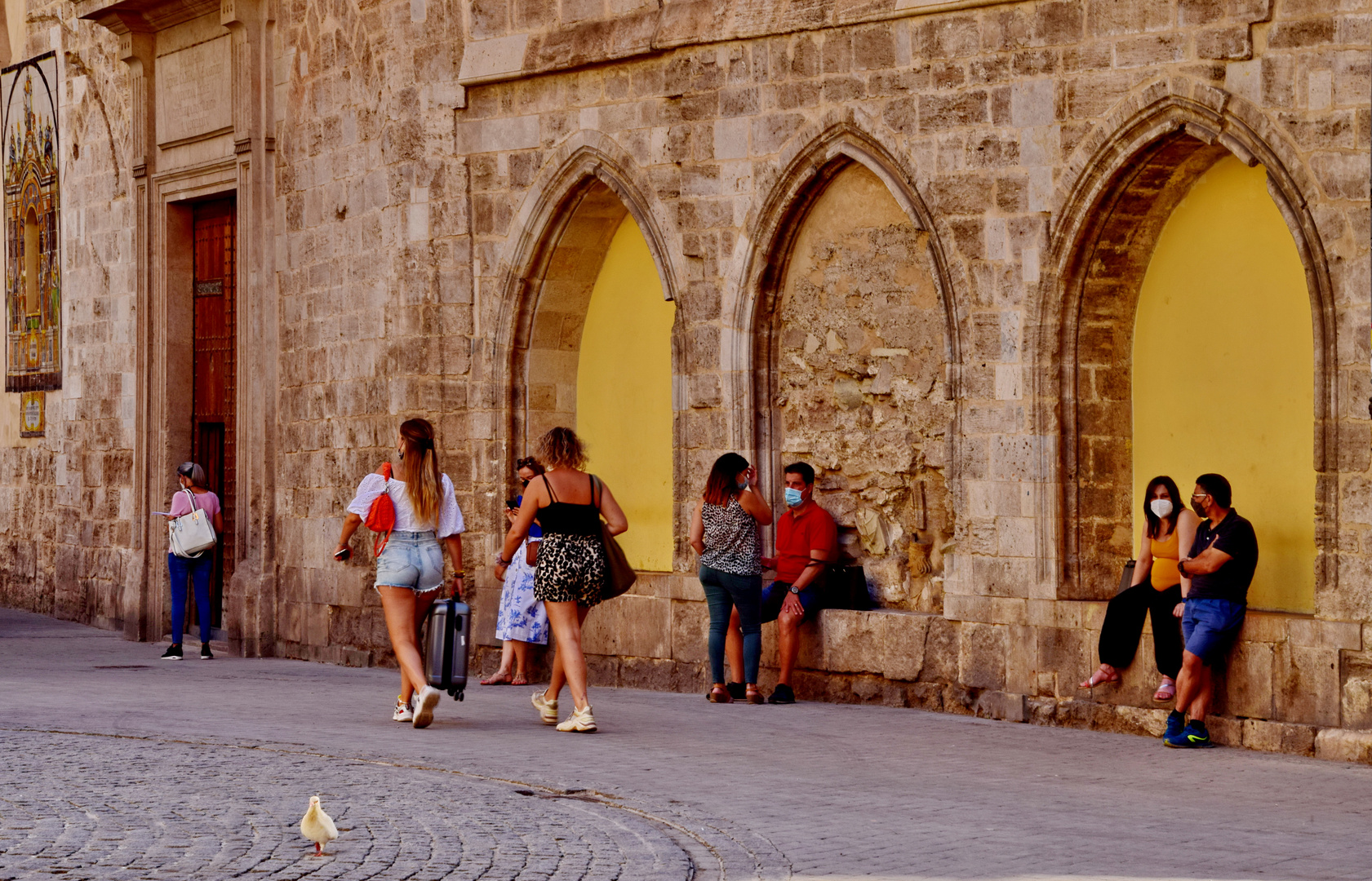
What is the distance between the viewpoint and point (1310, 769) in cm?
988

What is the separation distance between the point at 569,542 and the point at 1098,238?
3463 mm

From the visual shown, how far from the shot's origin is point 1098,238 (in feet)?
38.9

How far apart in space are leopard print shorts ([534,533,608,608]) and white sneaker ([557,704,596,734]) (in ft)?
1.85

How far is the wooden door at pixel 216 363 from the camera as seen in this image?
1820cm

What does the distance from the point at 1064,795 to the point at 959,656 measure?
340 centimetres

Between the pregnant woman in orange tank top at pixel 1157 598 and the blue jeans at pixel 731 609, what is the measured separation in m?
2.21

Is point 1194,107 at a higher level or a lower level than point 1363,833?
higher

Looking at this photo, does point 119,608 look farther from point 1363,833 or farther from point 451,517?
point 1363,833

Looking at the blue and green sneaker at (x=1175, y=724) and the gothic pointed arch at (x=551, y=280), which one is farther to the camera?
the gothic pointed arch at (x=551, y=280)

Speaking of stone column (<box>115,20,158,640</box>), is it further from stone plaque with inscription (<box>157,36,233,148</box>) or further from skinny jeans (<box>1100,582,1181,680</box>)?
skinny jeans (<box>1100,582,1181,680</box>)

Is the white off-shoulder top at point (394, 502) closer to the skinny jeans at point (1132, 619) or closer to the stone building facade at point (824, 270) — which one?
the stone building facade at point (824, 270)

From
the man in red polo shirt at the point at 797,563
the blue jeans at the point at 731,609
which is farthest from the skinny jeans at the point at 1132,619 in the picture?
the blue jeans at the point at 731,609

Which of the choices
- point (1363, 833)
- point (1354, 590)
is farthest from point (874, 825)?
Result: point (1354, 590)

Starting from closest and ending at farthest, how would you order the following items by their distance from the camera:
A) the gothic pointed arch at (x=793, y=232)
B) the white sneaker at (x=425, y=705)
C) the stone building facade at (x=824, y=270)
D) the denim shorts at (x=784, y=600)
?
the stone building facade at (x=824, y=270) < the white sneaker at (x=425, y=705) < the gothic pointed arch at (x=793, y=232) < the denim shorts at (x=784, y=600)
